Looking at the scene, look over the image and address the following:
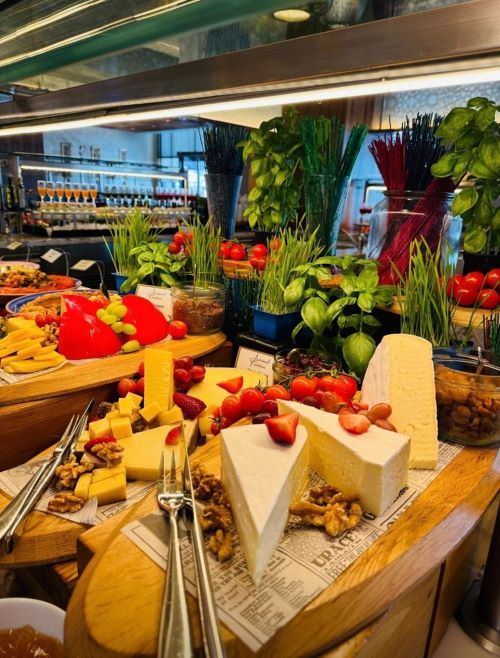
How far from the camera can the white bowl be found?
86 centimetres

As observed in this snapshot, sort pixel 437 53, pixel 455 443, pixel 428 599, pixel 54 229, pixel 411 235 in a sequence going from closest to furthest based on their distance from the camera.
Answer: pixel 437 53, pixel 428 599, pixel 455 443, pixel 411 235, pixel 54 229

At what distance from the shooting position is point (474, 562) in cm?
143

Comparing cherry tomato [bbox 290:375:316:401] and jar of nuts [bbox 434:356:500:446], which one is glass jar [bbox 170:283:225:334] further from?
jar of nuts [bbox 434:356:500:446]

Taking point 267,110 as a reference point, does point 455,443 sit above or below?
below

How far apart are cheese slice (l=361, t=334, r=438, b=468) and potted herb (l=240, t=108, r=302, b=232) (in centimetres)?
119

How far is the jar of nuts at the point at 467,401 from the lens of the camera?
3.54ft

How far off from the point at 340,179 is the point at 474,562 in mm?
1400

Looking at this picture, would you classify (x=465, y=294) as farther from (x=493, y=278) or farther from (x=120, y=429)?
(x=120, y=429)

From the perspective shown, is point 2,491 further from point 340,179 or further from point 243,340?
point 340,179

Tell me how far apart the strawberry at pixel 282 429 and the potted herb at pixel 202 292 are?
1.05m

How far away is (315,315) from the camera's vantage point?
148cm

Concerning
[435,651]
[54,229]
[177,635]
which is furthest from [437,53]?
[54,229]

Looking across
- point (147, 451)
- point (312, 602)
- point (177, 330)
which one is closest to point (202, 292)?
point (177, 330)

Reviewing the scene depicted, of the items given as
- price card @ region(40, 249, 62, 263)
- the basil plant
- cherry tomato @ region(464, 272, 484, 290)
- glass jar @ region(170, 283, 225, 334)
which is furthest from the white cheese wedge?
price card @ region(40, 249, 62, 263)
